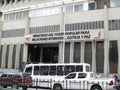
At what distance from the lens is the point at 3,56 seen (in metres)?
61.8

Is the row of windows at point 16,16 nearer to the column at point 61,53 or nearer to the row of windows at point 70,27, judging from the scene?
the row of windows at point 70,27

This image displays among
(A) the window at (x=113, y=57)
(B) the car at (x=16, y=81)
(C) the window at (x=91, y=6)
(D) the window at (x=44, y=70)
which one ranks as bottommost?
(B) the car at (x=16, y=81)

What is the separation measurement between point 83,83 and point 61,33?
2839 centimetres

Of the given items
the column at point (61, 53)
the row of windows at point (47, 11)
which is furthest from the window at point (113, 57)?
the column at point (61, 53)

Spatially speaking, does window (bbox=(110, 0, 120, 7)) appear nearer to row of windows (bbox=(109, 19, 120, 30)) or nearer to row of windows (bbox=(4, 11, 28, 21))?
row of windows (bbox=(109, 19, 120, 30))

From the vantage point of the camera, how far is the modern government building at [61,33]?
46.9m

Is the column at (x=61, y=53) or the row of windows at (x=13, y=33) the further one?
the row of windows at (x=13, y=33)

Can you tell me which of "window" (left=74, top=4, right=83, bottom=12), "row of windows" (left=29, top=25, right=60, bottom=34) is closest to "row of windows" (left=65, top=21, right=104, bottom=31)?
"row of windows" (left=29, top=25, right=60, bottom=34)

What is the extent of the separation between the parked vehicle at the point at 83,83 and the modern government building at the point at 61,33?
21.3m

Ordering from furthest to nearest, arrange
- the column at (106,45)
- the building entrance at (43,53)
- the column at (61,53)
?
the building entrance at (43,53)
the column at (61,53)
the column at (106,45)

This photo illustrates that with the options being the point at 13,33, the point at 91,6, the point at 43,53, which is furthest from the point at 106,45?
the point at 13,33

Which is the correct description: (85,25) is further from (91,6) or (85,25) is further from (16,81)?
(16,81)

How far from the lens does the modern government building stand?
46.9m

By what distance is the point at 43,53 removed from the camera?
194 feet
